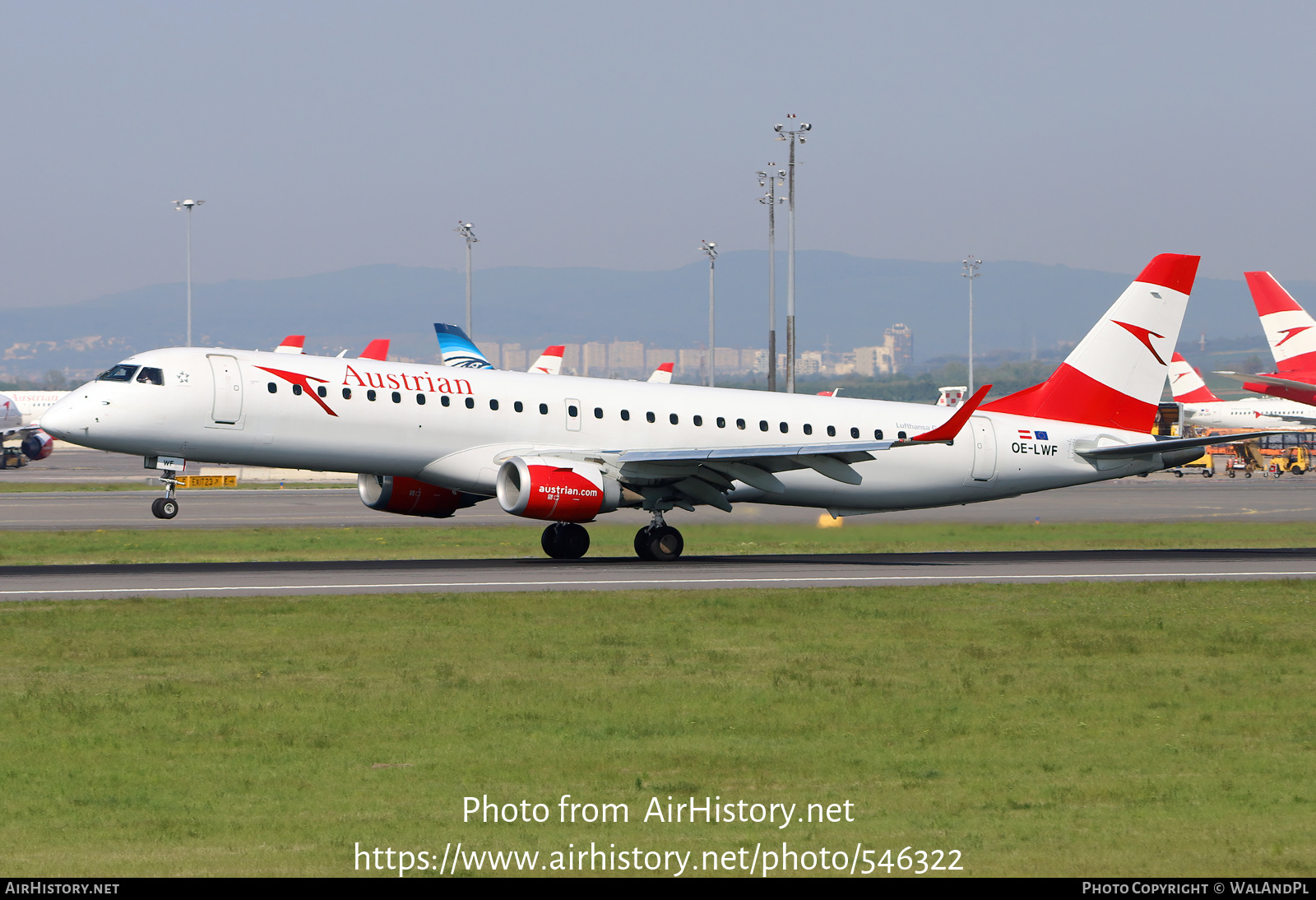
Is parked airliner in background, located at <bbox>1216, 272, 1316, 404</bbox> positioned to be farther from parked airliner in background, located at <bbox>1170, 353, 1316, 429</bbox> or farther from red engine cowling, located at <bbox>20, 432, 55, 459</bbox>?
red engine cowling, located at <bbox>20, 432, 55, 459</bbox>

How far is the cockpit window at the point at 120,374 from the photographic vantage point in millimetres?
29859

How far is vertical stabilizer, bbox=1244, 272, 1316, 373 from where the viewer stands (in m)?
43.0

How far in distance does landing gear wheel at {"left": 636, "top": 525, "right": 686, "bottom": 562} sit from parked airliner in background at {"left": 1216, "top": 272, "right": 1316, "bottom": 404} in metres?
19.0

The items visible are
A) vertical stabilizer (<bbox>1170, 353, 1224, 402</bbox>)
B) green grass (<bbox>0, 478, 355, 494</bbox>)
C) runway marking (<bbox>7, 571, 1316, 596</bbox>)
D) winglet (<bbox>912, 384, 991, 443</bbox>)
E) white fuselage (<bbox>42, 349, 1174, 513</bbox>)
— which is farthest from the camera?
vertical stabilizer (<bbox>1170, 353, 1224, 402</bbox>)

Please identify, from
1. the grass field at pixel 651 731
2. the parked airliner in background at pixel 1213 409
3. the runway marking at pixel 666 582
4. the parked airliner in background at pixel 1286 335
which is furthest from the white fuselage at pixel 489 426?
the parked airliner in background at pixel 1213 409

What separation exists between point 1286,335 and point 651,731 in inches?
1414

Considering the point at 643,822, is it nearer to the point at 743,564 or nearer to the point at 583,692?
the point at 583,692

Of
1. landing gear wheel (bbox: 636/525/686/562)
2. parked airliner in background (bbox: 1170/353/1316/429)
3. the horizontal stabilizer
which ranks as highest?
parked airliner in background (bbox: 1170/353/1316/429)

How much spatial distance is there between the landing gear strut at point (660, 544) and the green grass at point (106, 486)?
41616 mm

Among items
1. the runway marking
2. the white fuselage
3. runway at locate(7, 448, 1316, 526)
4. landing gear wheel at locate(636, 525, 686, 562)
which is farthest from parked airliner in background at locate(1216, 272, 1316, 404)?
landing gear wheel at locate(636, 525, 686, 562)

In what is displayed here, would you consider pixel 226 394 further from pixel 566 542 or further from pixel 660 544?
pixel 660 544

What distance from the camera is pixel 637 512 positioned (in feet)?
163

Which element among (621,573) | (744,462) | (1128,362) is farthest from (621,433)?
(1128,362)
